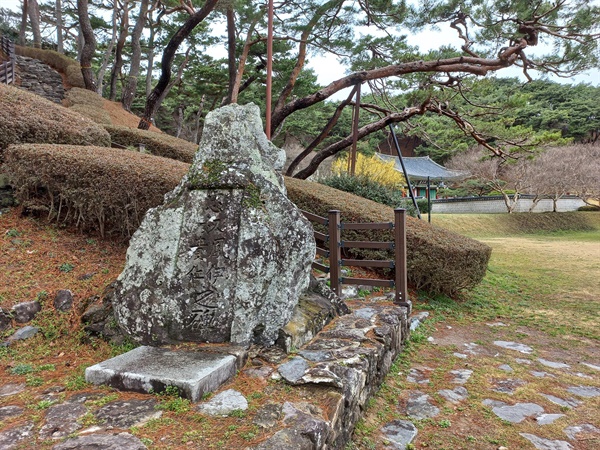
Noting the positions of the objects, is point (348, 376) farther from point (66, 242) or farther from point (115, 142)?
point (115, 142)

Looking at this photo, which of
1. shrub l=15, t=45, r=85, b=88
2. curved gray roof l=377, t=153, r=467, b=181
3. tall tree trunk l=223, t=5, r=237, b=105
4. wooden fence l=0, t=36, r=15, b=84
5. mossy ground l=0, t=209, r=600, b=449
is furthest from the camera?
curved gray roof l=377, t=153, r=467, b=181

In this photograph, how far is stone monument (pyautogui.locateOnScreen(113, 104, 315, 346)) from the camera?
281 cm

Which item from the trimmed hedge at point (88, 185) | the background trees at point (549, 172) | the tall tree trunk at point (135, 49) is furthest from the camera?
the background trees at point (549, 172)

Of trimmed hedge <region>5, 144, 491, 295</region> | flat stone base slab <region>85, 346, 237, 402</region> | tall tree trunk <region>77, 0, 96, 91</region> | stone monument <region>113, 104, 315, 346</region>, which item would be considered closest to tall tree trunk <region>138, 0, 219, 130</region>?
tall tree trunk <region>77, 0, 96, 91</region>

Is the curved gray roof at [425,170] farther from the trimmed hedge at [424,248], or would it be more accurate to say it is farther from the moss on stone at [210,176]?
the moss on stone at [210,176]

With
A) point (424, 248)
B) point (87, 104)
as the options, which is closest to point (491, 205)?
point (424, 248)

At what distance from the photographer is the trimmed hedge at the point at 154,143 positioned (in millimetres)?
9023

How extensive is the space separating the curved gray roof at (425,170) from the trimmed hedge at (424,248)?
2171cm

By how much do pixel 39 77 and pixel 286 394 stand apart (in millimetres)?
17945

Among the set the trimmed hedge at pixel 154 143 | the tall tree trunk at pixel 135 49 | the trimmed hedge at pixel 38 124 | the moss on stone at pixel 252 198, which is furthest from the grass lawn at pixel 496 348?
the tall tree trunk at pixel 135 49

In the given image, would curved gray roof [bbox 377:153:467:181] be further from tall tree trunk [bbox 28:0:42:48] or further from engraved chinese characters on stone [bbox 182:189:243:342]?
engraved chinese characters on stone [bbox 182:189:243:342]

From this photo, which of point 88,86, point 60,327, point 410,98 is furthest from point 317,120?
point 60,327

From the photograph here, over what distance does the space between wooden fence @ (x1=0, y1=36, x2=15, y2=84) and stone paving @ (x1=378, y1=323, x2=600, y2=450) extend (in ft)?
50.9

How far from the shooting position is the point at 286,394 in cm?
244
